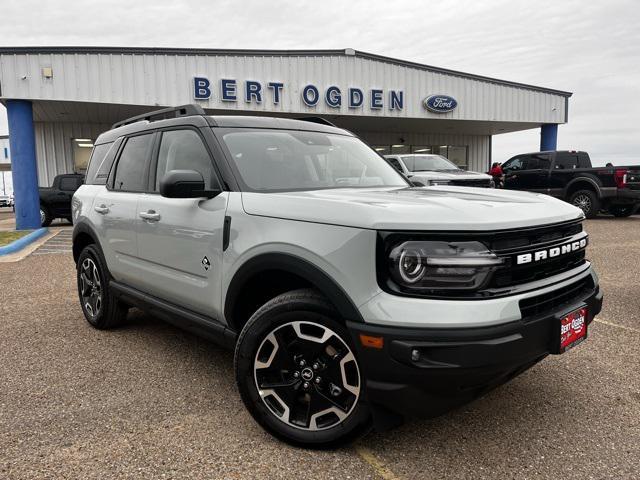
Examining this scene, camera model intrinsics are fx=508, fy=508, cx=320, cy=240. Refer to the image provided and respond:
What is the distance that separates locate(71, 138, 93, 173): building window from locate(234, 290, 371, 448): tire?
1884 cm

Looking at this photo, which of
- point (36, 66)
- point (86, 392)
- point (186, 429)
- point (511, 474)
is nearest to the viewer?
point (511, 474)

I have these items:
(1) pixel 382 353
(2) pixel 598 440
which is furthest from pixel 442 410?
(2) pixel 598 440

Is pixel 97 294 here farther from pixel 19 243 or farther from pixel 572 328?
pixel 19 243

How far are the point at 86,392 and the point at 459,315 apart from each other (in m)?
2.46

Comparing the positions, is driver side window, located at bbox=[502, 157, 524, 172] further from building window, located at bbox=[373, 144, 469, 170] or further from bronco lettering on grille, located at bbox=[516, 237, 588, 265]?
bronco lettering on grille, located at bbox=[516, 237, 588, 265]

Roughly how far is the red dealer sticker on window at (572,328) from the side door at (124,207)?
2822 millimetres

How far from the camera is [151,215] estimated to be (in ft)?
11.5

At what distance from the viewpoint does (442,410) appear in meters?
2.18

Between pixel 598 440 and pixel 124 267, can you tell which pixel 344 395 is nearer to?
pixel 598 440

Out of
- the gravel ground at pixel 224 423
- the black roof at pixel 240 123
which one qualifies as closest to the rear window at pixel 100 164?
the black roof at pixel 240 123

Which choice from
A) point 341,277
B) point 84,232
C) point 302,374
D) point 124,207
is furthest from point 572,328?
point 84,232

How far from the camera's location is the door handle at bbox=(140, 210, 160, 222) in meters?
3.45

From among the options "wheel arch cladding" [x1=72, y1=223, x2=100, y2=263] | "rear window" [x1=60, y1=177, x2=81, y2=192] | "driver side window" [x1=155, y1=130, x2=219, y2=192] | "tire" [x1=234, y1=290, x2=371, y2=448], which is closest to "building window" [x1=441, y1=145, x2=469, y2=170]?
"rear window" [x1=60, y1=177, x2=81, y2=192]

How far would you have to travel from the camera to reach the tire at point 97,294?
14.4 feet
